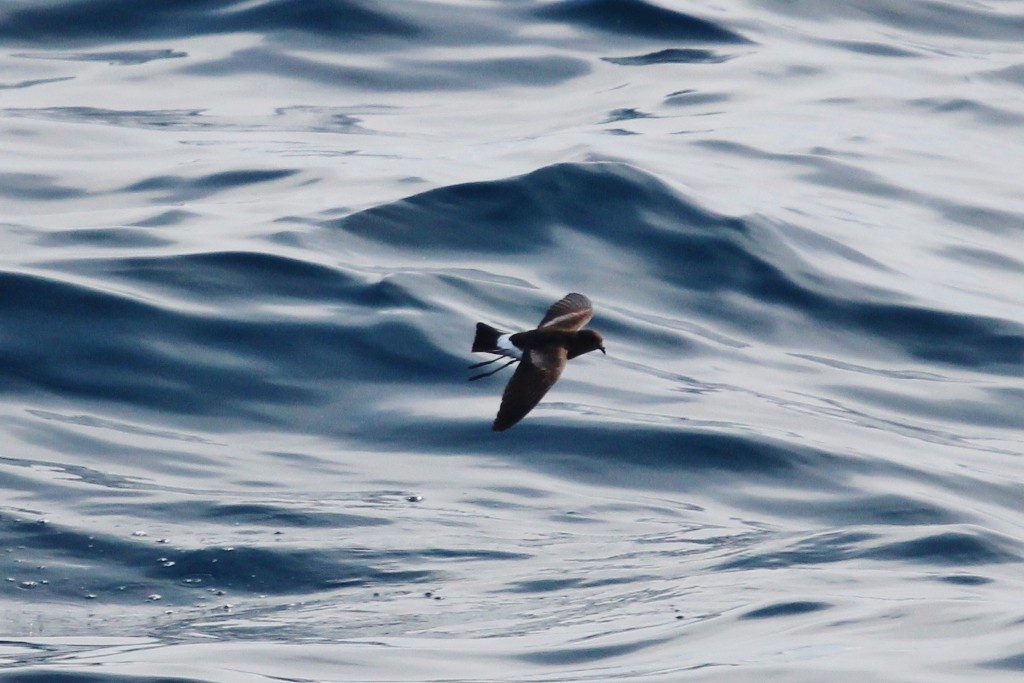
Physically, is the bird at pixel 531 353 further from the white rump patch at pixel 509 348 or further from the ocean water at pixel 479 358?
the ocean water at pixel 479 358

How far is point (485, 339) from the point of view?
21.0 feet

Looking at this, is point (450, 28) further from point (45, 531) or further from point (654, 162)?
point (45, 531)

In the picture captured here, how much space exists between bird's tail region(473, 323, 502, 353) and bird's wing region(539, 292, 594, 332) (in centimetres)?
54

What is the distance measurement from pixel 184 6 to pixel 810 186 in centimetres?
561

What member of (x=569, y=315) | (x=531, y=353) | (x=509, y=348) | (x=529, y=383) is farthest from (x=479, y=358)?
(x=529, y=383)

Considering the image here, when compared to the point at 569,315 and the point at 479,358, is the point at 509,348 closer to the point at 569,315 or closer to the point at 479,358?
the point at 569,315

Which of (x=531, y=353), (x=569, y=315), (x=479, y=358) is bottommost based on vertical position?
(x=479, y=358)

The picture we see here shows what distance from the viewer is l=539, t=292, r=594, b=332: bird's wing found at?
284 inches

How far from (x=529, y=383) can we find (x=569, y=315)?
1514 millimetres

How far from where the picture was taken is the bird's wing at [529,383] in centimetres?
565

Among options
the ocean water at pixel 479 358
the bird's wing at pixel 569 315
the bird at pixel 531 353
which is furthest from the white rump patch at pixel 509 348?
the ocean water at pixel 479 358

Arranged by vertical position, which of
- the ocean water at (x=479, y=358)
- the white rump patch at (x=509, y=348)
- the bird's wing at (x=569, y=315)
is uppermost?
the white rump patch at (x=509, y=348)

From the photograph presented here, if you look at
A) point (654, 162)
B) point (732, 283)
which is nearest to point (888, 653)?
point (732, 283)

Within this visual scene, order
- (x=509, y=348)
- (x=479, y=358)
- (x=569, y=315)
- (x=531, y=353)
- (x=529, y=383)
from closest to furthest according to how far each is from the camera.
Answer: (x=529, y=383) < (x=531, y=353) < (x=509, y=348) < (x=569, y=315) < (x=479, y=358)
